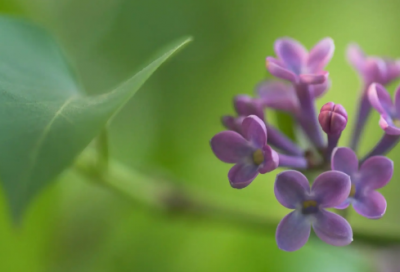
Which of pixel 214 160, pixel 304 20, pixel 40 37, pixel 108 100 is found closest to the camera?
pixel 108 100

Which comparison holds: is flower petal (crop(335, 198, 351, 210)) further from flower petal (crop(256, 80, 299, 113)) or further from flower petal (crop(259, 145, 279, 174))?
flower petal (crop(256, 80, 299, 113))

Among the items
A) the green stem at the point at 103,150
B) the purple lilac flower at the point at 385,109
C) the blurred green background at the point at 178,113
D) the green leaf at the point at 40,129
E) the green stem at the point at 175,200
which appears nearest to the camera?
the green leaf at the point at 40,129

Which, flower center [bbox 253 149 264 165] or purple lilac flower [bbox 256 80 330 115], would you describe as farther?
purple lilac flower [bbox 256 80 330 115]

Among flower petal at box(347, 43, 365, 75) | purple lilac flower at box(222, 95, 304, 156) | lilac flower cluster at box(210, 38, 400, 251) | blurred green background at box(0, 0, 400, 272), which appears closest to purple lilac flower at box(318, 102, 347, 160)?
lilac flower cluster at box(210, 38, 400, 251)

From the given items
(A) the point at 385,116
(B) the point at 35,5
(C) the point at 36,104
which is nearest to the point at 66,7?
(B) the point at 35,5

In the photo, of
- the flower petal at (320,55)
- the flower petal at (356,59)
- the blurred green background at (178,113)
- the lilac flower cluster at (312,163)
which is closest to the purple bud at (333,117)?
the lilac flower cluster at (312,163)

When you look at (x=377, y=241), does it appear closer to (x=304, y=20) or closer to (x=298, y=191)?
(x=298, y=191)

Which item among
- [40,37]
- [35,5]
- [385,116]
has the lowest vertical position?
[385,116]

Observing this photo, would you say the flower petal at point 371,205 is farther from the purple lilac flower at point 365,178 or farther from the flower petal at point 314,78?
the flower petal at point 314,78
